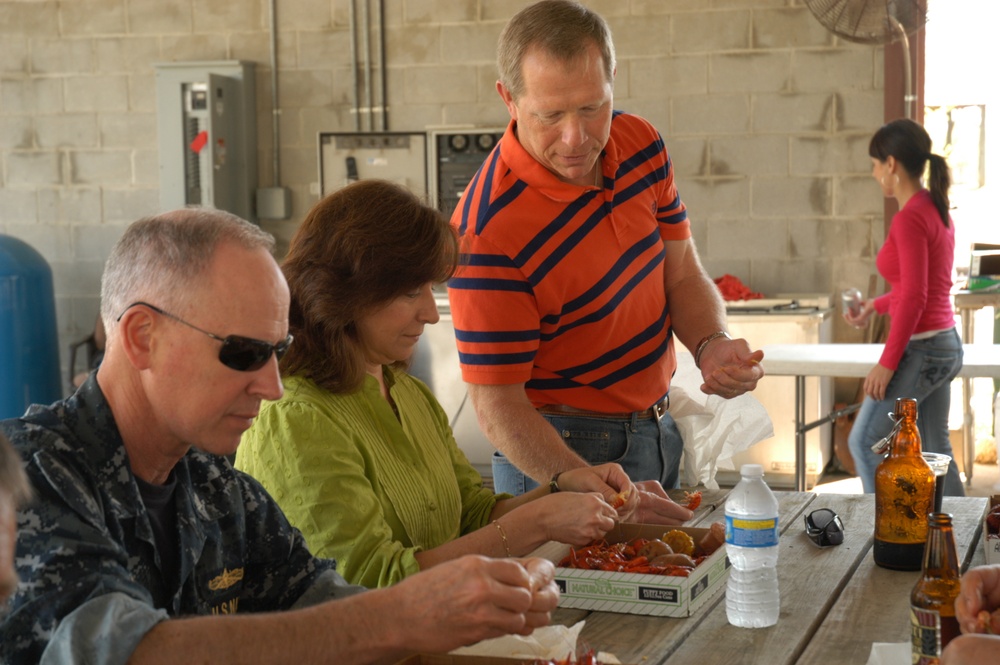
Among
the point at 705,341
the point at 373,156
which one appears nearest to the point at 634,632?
the point at 705,341

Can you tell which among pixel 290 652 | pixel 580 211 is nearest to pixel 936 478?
pixel 580 211

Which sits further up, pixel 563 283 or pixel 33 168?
pixel 33 168

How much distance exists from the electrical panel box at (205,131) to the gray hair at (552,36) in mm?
4200

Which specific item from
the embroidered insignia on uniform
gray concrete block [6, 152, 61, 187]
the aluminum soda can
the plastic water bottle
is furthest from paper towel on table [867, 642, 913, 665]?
gray concrete block [6, 152, 61, 187]

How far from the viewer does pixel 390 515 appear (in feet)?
6.56

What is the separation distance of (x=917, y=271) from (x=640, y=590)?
8.86ft

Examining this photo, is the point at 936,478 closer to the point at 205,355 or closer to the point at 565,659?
the point at 565,659

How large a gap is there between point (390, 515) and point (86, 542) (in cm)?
76

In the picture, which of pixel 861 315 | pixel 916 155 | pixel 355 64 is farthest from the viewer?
pixel 355 64

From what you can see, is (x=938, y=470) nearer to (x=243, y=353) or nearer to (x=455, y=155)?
(x=243, y=353)

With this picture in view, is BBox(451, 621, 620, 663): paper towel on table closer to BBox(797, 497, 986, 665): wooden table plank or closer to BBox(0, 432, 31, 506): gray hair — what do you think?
BBox(797, 497, 986, 665): wooden table plank

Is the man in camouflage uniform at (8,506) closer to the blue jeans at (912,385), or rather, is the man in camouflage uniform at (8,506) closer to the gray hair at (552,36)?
the gray hair at (552,36)

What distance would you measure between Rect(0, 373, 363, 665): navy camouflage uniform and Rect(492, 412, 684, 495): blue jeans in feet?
2.79

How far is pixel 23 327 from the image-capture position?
6.11 m
